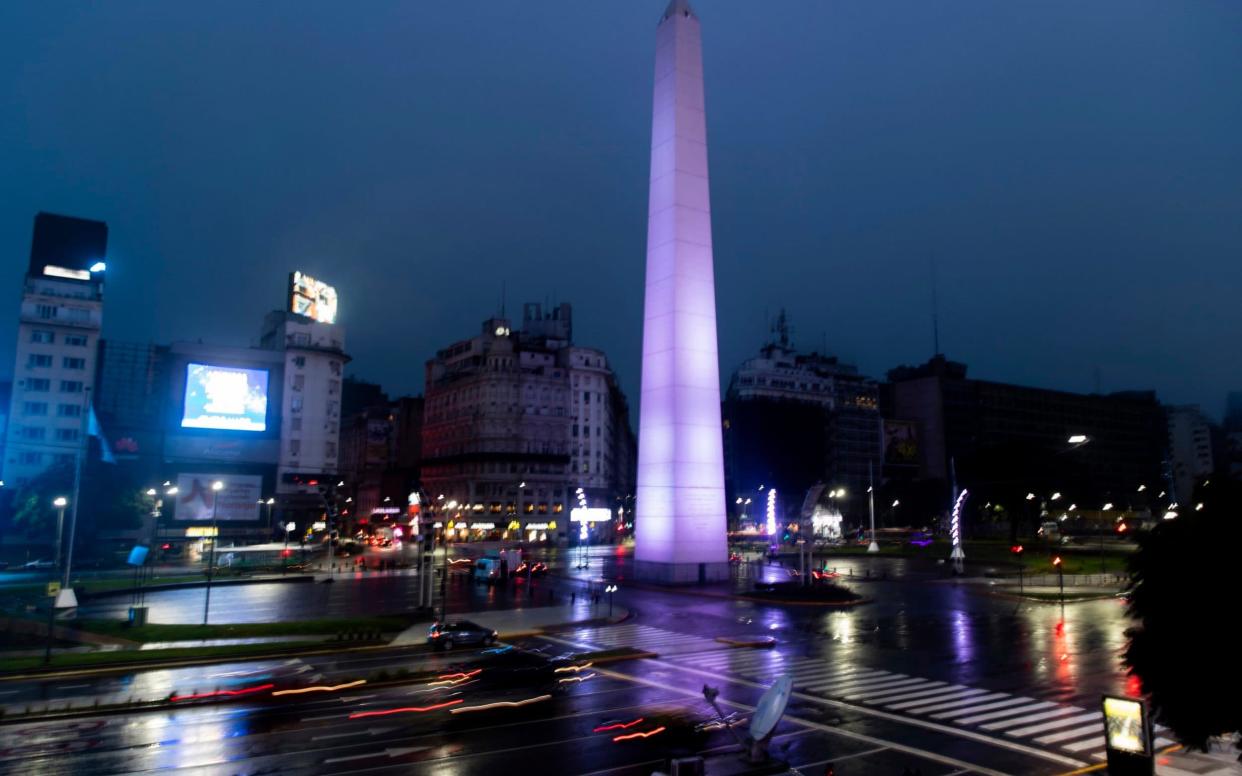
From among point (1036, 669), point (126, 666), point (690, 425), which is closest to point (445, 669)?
point (126, 666)

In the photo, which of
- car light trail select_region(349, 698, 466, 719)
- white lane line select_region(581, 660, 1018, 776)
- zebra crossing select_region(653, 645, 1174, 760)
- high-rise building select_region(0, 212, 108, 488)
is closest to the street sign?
white lane line select_region(581, 660, 1018, 776)

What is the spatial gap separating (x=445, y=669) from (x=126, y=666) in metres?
10.4

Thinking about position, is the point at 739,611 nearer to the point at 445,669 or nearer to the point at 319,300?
the point at 445,669

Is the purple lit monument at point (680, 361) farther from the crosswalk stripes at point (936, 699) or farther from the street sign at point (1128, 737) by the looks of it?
the street sign at point (1128, 737)

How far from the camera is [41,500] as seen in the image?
77.2 metres

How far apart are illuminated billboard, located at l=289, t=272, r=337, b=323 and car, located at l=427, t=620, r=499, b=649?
371 feet

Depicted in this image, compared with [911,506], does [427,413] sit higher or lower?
higher

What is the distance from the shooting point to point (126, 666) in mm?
24906

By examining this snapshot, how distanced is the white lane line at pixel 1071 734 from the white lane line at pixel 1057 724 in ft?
1.03

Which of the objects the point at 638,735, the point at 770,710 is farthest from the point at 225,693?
the point at 770,710

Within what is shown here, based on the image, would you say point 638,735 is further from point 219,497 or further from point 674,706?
point 219,497

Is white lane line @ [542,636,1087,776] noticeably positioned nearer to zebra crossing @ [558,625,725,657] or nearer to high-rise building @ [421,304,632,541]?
zebra crossing @ [558,625,725,657]

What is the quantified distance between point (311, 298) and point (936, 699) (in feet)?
428

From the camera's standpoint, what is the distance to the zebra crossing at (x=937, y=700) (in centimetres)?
1764
